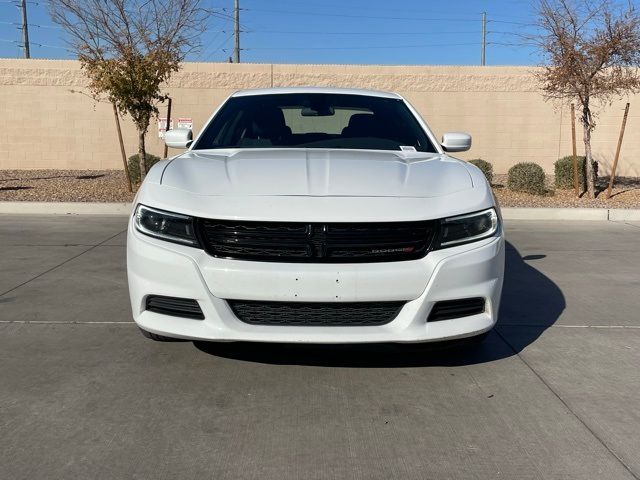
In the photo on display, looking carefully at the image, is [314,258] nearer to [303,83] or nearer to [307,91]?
[307,91]

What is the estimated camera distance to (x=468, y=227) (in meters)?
3.37

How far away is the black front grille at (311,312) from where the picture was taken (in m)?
3.18

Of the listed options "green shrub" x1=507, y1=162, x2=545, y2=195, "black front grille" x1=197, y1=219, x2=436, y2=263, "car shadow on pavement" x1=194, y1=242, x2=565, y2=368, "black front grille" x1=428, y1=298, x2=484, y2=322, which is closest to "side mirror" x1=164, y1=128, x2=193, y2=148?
"car shadow on pavement" x1=194, y1=242, x2=565, y2=368

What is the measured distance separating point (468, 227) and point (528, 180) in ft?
34.3

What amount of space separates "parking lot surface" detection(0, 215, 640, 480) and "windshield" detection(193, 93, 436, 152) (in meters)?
1.55

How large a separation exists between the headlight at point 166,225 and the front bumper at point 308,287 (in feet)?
0.16

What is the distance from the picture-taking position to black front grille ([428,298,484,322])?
3.25 metres

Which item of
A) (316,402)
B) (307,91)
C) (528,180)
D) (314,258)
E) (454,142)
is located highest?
(307,91)

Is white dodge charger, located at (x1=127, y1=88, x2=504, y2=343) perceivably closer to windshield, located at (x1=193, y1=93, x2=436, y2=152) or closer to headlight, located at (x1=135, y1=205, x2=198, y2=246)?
headlight, located at (x1=135, y1=205, x2=198, y2=246)

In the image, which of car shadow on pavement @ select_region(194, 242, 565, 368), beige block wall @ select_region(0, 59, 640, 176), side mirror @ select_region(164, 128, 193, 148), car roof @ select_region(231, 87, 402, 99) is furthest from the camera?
beige block wall @ select_region(0, 59, 640, 176)

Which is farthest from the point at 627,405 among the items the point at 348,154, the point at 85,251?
the point at 85,251

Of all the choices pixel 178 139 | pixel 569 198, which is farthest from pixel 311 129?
pixel 569 198

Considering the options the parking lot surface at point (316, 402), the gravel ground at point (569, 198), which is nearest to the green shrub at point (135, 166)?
the gravel ground at point (569, 198)

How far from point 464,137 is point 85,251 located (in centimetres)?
476
